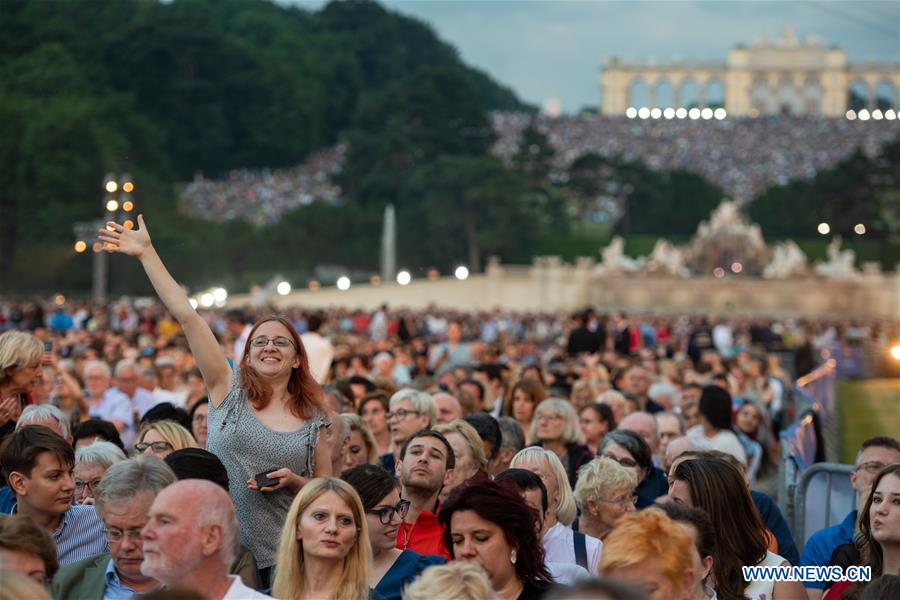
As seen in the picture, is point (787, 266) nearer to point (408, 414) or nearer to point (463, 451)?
point (408, 414)

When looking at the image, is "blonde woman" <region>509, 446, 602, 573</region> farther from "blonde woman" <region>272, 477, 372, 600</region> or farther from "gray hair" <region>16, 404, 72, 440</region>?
"gray hair" <region>16, 404, 72, 440</region>

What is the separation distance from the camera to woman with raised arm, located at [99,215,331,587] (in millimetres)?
5859

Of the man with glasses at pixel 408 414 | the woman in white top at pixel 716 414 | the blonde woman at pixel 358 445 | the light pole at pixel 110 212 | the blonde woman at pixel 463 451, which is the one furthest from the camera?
the light pole at pixel 110 212

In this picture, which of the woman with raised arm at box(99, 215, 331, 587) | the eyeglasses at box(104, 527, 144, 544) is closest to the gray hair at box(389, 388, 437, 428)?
the woman with raised arm at box(99, 215, 331, 587)

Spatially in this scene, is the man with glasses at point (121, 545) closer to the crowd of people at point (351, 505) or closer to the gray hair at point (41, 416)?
the crowd of people at point (351, 505)

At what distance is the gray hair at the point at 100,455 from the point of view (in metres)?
6.48

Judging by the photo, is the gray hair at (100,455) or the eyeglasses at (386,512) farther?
the gray hair at (100,455)

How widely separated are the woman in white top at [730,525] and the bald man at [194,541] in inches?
63.5

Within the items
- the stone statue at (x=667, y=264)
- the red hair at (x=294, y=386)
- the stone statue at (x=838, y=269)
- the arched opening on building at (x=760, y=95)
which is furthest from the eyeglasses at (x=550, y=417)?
the arched opening on building at (x=760, y=95)

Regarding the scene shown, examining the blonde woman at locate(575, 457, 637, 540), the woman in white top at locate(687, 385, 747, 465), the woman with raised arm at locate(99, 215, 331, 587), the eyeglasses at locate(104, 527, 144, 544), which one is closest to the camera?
the eyeglasses at locate(104, 527, 144, 544)

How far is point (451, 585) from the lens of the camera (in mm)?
4293

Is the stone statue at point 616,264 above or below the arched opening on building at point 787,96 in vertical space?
below

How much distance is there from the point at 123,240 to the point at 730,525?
2054 mm

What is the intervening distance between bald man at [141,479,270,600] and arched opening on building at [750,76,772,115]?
11277 centimetres
